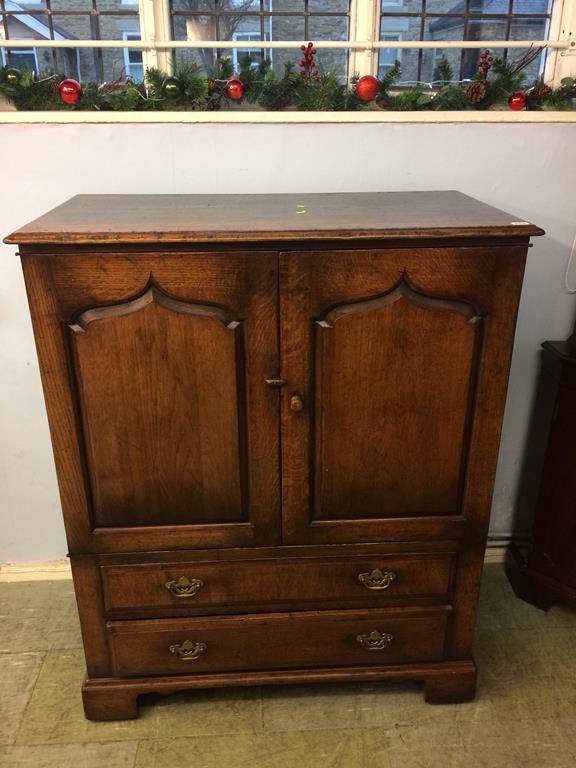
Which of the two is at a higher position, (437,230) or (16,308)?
(437,230)

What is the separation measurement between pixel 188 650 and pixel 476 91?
5.51 feet

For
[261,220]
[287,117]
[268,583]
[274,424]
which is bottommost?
[268,583]

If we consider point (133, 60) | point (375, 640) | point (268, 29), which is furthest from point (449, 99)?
point (375, 640)

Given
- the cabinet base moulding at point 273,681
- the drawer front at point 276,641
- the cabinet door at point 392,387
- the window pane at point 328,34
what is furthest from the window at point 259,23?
the cabinet base moulding at point 273,681

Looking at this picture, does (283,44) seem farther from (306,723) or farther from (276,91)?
(306,723)

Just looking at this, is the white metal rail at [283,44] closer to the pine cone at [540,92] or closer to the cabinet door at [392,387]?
the pine cone at [540,92]

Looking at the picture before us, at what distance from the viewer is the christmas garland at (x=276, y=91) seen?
179 centimetres

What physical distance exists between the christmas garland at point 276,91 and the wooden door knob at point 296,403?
34.8 inches

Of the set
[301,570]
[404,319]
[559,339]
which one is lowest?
[301,570]

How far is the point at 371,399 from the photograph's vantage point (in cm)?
147

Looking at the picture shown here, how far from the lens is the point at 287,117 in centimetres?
183

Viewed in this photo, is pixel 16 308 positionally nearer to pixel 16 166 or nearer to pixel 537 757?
pixel 16 166

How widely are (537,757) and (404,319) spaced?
114 centimetres

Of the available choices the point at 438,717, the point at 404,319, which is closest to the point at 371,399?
the point at 404,319
